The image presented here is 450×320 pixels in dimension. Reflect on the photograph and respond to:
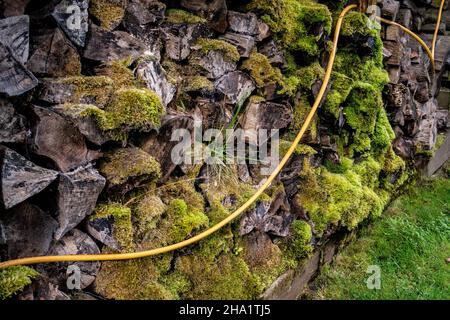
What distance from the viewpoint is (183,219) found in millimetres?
2781

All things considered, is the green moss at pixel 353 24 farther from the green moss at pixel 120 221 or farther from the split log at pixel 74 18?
the green moss at pixel 120 221

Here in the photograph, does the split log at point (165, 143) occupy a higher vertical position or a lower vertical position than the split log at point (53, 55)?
lower

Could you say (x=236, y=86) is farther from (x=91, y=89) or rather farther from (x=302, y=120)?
(x=91, y=89)

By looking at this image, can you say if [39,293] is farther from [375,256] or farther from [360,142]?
[360,142]

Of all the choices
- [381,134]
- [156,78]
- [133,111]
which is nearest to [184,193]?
[133,111]

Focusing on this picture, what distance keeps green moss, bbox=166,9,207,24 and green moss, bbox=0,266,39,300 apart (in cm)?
209

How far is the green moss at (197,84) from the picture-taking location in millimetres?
3148

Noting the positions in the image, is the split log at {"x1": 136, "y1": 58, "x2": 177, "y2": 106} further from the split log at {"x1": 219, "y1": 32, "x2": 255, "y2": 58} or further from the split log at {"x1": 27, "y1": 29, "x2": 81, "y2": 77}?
the split log at {"x1": 219, "y1": 32, "x2": 255, "y2": 58}

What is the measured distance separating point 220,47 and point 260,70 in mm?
477

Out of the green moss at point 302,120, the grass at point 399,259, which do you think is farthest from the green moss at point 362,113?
the grass at point 399,259

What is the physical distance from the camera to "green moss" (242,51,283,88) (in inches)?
139

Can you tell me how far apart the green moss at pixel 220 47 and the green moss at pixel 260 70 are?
182mm
